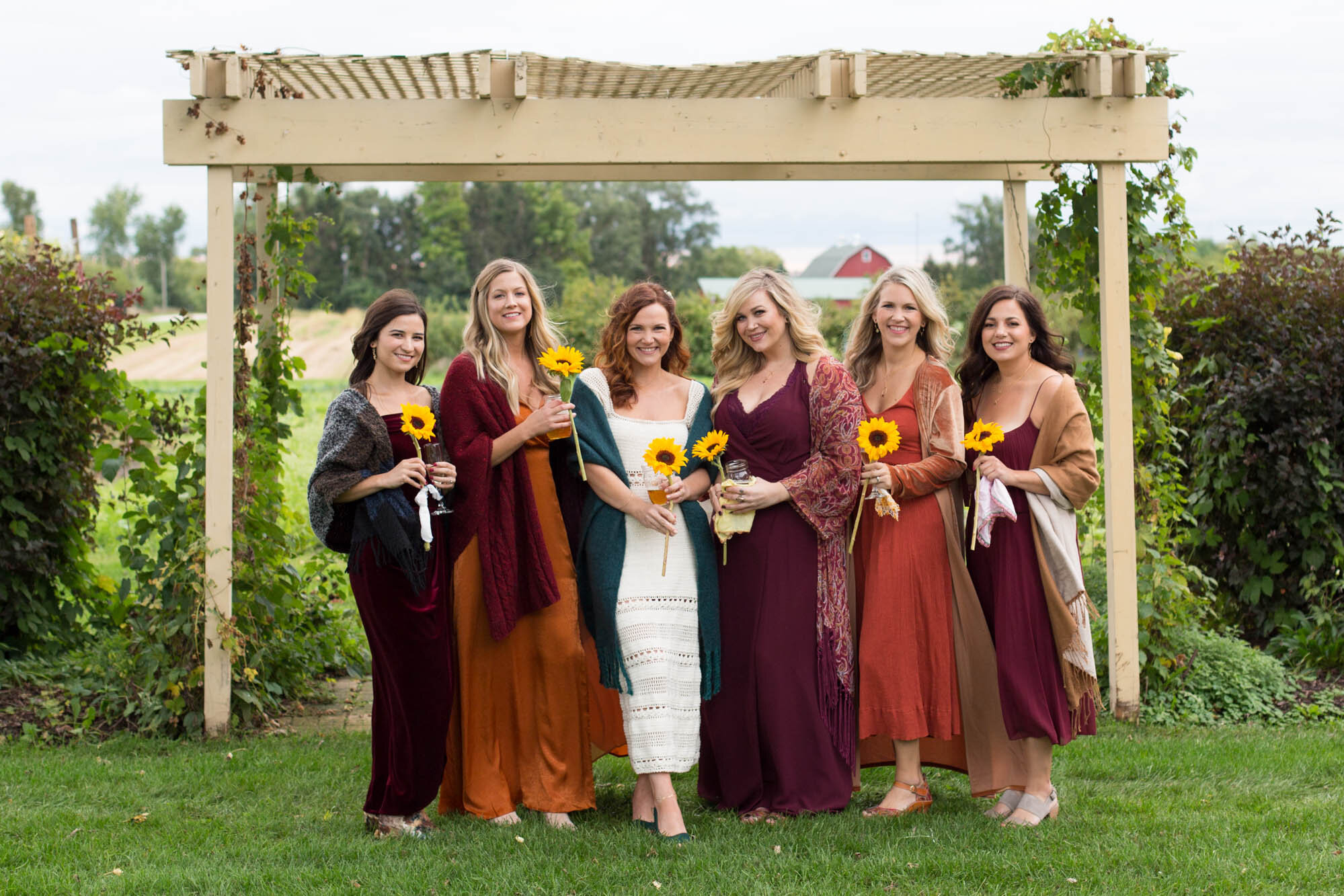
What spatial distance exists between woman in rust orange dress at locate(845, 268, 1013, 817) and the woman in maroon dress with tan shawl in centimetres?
12

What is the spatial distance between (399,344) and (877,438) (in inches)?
66.5

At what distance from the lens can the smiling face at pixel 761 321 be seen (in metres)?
4.30

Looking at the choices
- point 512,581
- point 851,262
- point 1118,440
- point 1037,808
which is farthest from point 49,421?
point 851,262

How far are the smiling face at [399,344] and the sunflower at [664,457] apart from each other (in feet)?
2.95

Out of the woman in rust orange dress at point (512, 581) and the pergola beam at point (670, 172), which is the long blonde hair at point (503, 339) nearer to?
the woman in rust orange dress at point (512, 581)

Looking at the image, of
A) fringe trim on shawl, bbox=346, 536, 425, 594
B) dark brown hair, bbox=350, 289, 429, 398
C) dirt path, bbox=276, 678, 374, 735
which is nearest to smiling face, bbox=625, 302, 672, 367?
dark brown hair, bbox=350, 289, 429, 398

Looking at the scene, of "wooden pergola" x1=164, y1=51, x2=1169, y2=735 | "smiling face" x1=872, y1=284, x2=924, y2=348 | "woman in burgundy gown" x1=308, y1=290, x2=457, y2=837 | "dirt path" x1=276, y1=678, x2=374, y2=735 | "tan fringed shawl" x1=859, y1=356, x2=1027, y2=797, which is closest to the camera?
"woman in burgundy gown" x1=308, y1=290, x2=457, y2=837

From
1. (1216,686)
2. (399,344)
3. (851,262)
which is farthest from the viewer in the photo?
(851,262)

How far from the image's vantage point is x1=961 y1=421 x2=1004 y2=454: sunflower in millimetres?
4078

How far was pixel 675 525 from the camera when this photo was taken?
164 inches

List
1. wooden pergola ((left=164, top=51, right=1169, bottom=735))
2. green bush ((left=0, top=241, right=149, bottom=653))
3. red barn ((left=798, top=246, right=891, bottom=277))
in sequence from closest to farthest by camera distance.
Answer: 1. wooden pergola ((left=164, top=51, right=1169, bottom=735))
2. green bush ((left=0, top=241, right=149, bottom=653))
3. red barn ((left=798, top=246, right=891, bottom=277))

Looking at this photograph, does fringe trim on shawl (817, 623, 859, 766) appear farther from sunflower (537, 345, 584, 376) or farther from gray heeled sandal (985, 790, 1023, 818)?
sunflower (537, 345, 584, 376)

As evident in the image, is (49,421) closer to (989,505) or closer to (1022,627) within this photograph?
(989,505)

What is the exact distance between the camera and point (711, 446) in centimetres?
407
